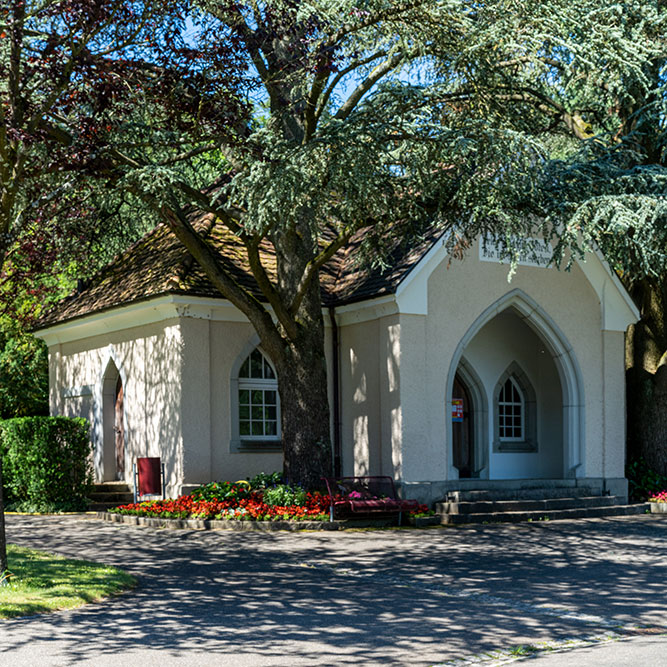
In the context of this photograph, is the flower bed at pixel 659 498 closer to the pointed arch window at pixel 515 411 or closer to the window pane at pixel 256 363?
the pointed arch window at pixel 515 411

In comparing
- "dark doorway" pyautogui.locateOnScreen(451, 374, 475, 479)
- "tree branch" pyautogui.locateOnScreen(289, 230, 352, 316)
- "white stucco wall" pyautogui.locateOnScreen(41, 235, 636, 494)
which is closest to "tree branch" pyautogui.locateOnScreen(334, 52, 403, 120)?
"tree branch" pyautogui.locateOnScreen(289, 230, 352, 316)

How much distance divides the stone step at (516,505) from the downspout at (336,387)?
296 centimetres

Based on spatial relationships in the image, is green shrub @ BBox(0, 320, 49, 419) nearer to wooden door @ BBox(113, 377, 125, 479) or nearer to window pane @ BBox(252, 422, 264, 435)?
wooden door @ BBox(113, 377, 125, 479)

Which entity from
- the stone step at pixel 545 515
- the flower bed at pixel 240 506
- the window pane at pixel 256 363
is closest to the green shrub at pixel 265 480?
the flower bed at pixel 240 506

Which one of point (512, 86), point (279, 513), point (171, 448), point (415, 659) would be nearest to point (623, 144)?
point (512, 86)

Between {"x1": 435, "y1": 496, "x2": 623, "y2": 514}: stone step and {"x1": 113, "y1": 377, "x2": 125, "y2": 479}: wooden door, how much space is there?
7655 mm

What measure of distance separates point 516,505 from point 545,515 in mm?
556

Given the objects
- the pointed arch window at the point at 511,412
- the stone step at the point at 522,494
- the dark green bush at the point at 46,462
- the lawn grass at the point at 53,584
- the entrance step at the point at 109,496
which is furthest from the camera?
the pointed arch window at the point at 511,412

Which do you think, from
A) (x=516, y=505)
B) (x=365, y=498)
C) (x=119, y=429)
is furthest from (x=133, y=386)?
(x=516, y=505)

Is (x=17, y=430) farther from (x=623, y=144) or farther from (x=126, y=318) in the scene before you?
(x=623, y=144)

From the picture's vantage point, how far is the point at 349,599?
30.6 ft

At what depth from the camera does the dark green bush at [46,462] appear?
18.5 metres

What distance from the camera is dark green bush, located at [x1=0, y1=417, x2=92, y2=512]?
60.7ft

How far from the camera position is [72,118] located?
1382 centimetres
